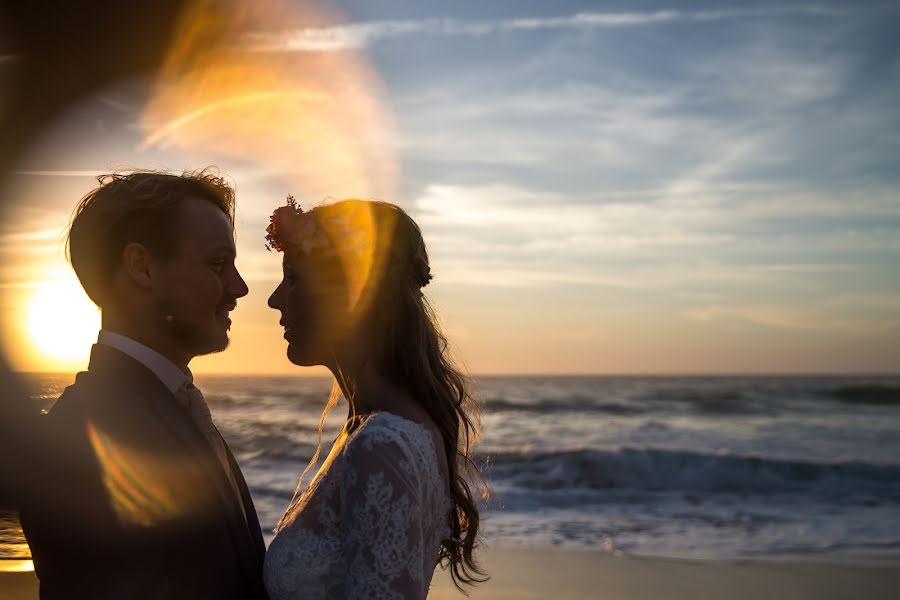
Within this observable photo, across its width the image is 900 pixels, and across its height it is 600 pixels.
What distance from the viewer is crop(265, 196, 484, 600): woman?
262 cm

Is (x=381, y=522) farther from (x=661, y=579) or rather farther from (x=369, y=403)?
(x=661, y=579)

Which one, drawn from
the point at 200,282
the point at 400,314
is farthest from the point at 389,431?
the point at 200,282

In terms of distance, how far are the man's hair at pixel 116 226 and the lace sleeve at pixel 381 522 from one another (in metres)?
0.87

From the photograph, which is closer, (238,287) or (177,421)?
(177,421)

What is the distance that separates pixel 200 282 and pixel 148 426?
0.50 metres

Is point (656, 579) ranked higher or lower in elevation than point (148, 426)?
lower

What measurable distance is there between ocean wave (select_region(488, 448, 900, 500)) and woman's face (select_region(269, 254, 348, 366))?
1291 centimetres

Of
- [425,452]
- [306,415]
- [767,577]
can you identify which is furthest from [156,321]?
[306,415]

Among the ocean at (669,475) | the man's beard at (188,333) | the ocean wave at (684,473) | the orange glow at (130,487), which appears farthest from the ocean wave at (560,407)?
the orange glow at (130,487)

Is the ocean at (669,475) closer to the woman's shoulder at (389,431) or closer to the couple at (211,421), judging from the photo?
the couple at (211,421)

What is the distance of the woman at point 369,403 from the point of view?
2.62 metres

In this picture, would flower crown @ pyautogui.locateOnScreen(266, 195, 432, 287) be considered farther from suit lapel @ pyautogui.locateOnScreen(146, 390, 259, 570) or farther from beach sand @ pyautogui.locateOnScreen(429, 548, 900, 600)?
beach sand @ pyautogui.locateOnScreen(429, 548, 900, 600)

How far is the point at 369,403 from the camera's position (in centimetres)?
298

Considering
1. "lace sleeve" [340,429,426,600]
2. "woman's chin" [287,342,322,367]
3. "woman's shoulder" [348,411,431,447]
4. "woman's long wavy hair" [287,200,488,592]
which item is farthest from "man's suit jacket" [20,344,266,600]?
"woman's long wavy hair" [287,200,488,592]
